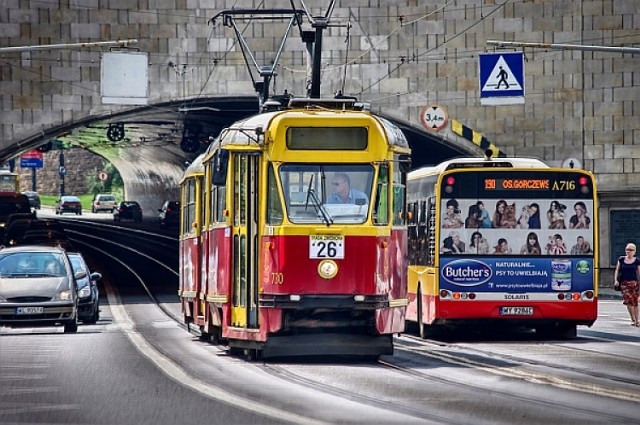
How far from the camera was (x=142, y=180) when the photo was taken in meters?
122

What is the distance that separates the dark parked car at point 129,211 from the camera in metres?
116

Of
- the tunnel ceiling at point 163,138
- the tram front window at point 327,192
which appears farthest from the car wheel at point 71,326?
the tunnel ceiling at point 163,138

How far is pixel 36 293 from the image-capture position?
2822cm

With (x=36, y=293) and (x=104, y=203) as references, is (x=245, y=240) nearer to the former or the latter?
(x=36, y=293)

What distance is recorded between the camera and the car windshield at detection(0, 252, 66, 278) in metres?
29.1

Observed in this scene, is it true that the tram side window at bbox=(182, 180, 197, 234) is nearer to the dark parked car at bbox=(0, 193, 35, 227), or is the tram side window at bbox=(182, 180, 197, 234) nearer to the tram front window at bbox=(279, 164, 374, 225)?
the tram front window at bbox=(279, 164, 374, 225)

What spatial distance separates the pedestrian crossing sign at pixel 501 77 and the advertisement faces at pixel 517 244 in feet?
60.0

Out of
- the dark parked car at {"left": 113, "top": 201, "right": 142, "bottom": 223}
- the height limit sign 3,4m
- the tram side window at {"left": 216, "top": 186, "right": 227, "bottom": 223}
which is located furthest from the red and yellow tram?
the dark parked car at {"left": 113, "top": 201, "right": 142, "bottom": 223}

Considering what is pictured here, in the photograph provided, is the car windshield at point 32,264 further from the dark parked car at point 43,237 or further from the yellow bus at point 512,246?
the dark parked car at point 43,237

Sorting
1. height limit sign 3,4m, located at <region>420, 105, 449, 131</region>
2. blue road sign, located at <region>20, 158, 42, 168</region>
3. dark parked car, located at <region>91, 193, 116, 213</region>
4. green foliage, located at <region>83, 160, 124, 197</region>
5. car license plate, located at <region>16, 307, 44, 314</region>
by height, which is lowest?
car license plate, located at <region>16, 307, 44, 314</region>

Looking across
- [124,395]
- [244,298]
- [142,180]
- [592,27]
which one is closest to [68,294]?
[244,298]

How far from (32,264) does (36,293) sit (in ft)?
4.67

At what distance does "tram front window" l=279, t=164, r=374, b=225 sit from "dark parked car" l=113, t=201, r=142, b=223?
312 feet

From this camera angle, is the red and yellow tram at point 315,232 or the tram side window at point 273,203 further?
the tram side window at point 273,203
